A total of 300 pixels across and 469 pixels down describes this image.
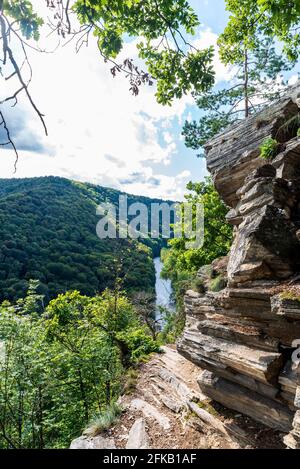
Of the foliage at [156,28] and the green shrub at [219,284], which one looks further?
the green shrub at [219,284]

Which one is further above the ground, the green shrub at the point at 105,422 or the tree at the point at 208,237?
the tree at the point at 208,237

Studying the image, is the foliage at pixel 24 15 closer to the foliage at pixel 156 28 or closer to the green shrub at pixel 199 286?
the foliage at pixel 156 28

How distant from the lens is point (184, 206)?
18891mm

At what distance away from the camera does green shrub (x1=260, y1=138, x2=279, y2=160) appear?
7.60 m

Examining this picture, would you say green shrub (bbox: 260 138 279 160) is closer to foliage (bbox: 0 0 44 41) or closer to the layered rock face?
the layered rock face

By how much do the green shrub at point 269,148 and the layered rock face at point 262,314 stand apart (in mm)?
152

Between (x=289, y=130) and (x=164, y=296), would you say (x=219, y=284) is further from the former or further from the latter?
(x=164, y=296)

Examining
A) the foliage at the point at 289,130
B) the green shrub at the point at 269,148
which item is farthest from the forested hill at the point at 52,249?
the foliage at the point at 289,130

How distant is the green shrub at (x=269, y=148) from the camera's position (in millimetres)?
7602

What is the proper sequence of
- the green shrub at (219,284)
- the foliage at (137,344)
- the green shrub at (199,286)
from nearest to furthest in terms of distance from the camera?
the green shrub at (219,284) → the green shrub at (199,286) → the foliage at (137,344)

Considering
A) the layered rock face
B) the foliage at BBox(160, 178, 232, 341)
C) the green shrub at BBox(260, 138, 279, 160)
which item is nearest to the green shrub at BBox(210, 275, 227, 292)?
the layered rock face

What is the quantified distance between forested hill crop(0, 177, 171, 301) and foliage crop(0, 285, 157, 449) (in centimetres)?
1866
